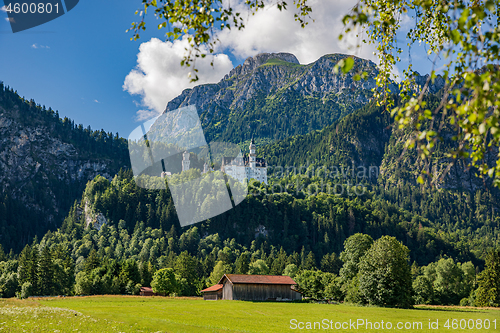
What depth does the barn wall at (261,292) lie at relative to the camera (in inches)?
2781

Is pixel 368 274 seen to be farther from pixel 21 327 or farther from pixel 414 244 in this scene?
pixel 414 244

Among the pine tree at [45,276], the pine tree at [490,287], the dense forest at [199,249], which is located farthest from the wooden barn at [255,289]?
the pine tree at [45,276]

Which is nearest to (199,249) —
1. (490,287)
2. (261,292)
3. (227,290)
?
(227,290)

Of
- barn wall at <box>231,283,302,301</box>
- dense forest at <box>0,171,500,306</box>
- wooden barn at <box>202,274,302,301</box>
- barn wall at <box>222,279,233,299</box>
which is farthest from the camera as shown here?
dense forest at <box>0,171,500,306</box>

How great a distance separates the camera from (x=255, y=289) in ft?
235

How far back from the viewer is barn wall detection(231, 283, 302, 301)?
232ft

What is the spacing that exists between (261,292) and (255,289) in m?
1.30

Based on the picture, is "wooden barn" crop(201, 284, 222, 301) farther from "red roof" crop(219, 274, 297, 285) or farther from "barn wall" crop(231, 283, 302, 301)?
"barn wall" crop(231, 283, 302, 301)

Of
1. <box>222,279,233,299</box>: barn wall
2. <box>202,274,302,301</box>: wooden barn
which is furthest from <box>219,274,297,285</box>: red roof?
<box>222,279,233,299</box>: barn wall

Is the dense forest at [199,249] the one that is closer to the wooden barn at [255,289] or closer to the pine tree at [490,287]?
the wooden barn at [255,289]

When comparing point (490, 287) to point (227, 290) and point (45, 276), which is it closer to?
point (227, 290)

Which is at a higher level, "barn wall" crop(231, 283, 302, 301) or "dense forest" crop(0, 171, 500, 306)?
"dense forest" crop(0, 171, 500, 306)

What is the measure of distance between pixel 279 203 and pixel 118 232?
254 feet

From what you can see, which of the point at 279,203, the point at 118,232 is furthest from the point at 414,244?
the point at 118,232
